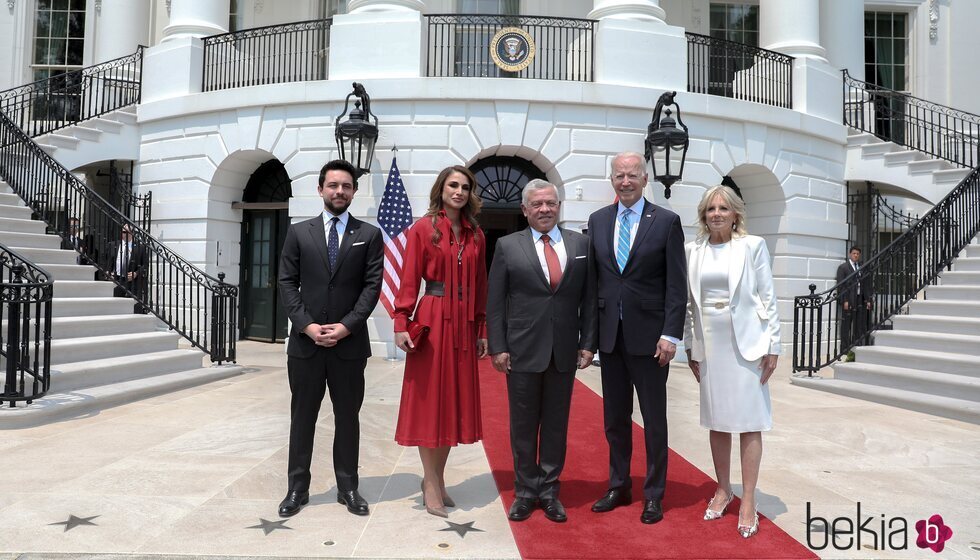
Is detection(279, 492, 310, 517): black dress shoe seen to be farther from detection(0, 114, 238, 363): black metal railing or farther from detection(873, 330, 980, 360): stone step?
detection(873, 330, 980, 360): stone step

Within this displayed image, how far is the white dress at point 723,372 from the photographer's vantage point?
3676 millimetres

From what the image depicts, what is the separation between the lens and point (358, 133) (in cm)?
1113

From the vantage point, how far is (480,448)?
18.2 feet

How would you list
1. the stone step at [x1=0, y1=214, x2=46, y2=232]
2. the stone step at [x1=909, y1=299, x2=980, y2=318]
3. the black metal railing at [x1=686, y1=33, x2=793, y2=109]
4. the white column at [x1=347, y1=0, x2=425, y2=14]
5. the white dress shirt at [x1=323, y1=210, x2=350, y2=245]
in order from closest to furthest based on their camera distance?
the white dress shirt at [x1=323, y1=210, x2=350, y2=245]
the stone step at [x1=909, y1=299, x2=980, y2=318]
the stone step at [x1=0, y1=214, x2=46, y2=232]
the white column at [x1=347, y1=0, x2=425, y2=14]
the black metal railing at [x1=686, y1=33, x2=793, y2=109]

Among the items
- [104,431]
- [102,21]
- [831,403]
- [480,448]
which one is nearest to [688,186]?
[831,403]

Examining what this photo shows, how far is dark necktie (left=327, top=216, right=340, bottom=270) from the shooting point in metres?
4.00

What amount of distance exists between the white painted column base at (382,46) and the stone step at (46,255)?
5382 millimetres

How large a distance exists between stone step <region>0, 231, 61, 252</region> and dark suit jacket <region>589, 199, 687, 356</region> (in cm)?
867

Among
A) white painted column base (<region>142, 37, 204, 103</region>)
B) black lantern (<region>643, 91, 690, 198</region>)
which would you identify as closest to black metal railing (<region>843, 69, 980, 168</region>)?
black lantern (<region>643, 91, 690, 198</region>)

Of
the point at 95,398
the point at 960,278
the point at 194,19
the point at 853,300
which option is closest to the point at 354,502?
the point at 95,398

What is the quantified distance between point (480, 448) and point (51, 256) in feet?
24.0

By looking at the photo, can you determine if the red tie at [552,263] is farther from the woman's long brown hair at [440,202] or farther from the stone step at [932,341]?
the stone step at [932,341]

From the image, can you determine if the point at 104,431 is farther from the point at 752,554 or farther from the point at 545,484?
the point at 752,554

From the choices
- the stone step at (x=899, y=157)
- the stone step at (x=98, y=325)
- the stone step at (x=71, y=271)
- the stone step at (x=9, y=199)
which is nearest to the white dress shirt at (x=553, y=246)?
the stone step at (x=98, y=325)
